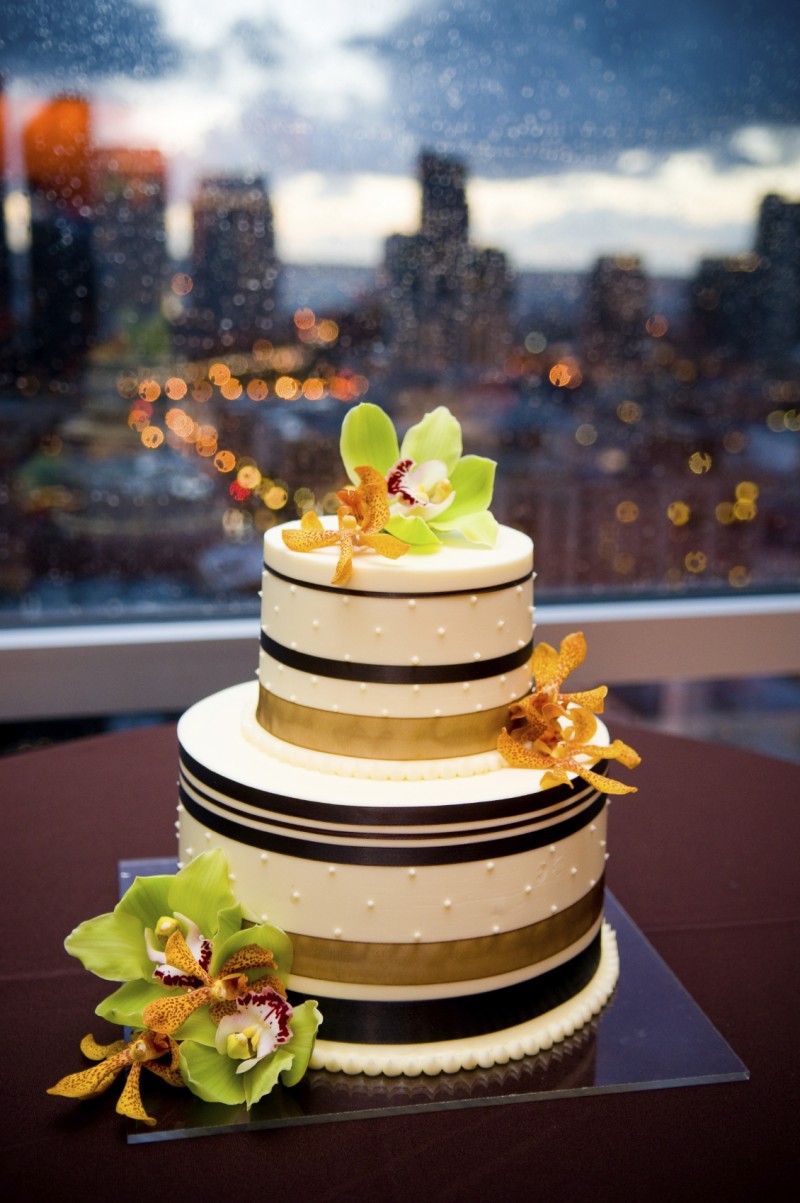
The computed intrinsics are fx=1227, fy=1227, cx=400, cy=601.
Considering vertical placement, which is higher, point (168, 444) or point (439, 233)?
point (439, 233)

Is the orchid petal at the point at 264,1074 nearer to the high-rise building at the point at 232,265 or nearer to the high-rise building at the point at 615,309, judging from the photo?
the high-rise building at the point at 232,265

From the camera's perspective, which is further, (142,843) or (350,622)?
(142,843)

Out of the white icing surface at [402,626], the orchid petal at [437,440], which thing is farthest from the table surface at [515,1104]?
the orchid petal at [437,440]

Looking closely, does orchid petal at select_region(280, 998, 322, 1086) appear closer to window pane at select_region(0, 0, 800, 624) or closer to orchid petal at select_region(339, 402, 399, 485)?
orchid petal at select_region(339, 402, 399, 485)

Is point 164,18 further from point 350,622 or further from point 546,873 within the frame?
point 546,873

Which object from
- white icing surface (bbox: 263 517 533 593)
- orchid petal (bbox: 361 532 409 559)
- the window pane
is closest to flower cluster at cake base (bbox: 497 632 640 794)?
white icing surface (bbox: 263 517 533 593)

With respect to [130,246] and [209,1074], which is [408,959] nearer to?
[209,1074]

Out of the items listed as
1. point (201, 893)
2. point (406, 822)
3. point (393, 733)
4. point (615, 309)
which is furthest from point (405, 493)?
point (615, 309)

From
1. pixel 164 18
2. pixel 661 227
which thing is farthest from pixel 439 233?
pixel 164 18
